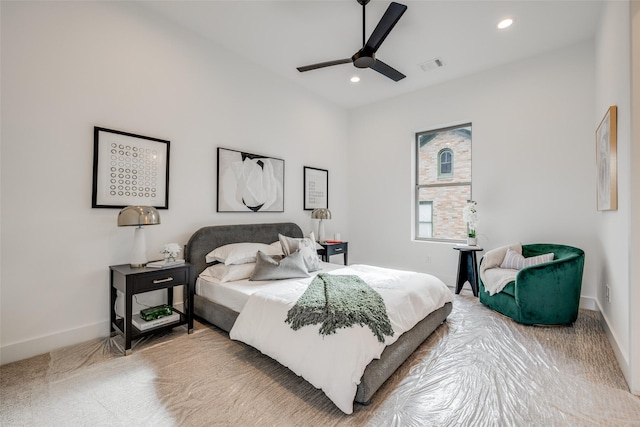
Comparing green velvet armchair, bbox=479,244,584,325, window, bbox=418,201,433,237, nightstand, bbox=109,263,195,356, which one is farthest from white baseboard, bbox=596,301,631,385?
nightstand, bbox=109,263,195,356

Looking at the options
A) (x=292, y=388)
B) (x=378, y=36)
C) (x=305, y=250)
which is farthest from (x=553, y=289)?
(x=378, y=36)

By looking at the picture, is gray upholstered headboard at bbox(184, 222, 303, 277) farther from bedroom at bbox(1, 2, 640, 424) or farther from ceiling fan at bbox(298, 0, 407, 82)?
ceiling fan at bbox(298, 0, 407, 82)

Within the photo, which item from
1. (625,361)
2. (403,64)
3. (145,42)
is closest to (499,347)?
(625,361)

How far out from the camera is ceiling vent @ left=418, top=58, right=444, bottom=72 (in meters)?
3.90

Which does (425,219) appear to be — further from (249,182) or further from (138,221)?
(138,221)

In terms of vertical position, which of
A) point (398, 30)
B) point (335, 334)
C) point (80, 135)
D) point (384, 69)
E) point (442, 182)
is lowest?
point (335, 334)

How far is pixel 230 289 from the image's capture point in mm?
2723

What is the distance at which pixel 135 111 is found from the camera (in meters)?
2.88

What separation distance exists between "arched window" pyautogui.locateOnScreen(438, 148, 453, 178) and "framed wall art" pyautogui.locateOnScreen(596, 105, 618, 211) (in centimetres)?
192

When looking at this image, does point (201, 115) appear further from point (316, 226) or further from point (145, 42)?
point (316, 226)

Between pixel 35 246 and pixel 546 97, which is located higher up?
pixel 546 97

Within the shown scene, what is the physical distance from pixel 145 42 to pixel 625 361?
492 centimetres

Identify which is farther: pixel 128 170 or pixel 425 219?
pixel 425 219

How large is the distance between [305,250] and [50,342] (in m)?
2.40
